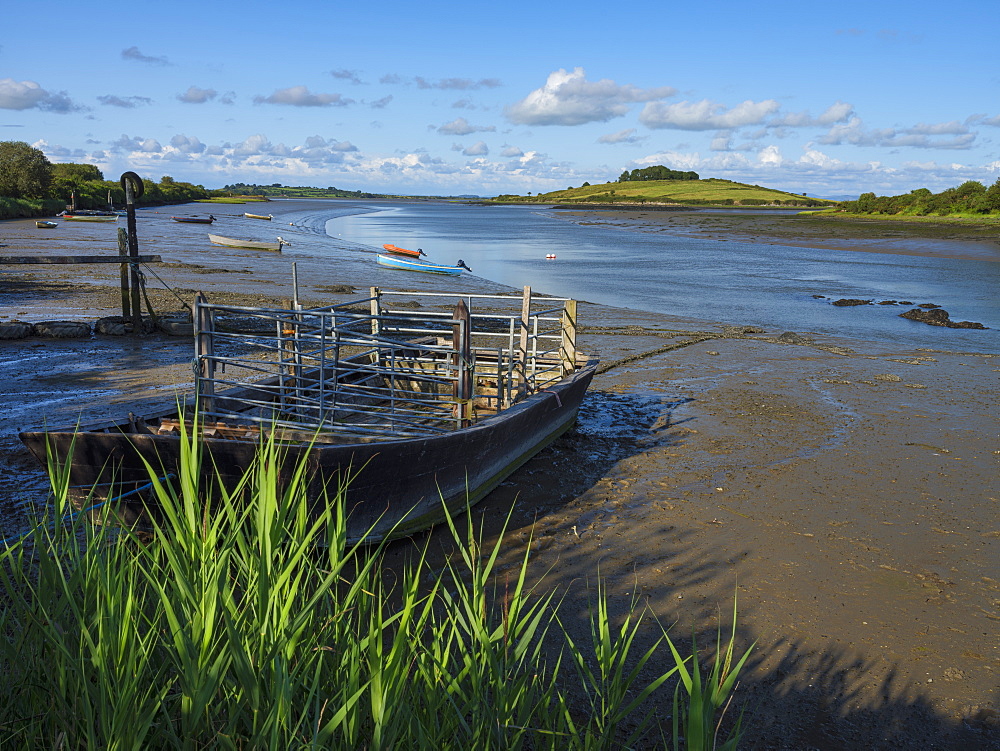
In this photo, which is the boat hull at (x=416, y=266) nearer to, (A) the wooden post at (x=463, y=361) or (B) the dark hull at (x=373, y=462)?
(B) the dark hull at (x=373, y=462)

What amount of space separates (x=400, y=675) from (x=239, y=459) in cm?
338

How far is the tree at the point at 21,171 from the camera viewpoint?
178 feet

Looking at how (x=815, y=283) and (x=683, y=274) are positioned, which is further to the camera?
(x=683, y=274)

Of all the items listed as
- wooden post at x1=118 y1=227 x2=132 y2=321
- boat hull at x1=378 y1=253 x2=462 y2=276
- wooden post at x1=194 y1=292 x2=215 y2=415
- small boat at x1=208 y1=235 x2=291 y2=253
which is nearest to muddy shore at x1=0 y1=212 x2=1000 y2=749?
wooden post at x1=118 y1=227 x2=132 y2=321

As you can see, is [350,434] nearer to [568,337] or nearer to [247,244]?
[568,337]

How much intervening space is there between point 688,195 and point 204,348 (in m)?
143

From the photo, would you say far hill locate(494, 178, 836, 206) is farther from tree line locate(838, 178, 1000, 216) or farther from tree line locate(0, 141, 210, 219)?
tree line locate(0, 141, 210, 219)

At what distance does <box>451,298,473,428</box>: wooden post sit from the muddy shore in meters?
1.02

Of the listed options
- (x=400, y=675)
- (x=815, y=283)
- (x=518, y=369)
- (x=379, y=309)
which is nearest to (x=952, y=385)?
(x=518, y=369)

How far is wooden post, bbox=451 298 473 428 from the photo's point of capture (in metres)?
6.75

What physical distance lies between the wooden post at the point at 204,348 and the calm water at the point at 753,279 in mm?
17108

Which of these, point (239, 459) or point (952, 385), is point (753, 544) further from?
point (952, 385)

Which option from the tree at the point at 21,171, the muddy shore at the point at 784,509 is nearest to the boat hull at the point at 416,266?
the muddy shore at the point at 784,509

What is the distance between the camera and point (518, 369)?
10.5 metres
